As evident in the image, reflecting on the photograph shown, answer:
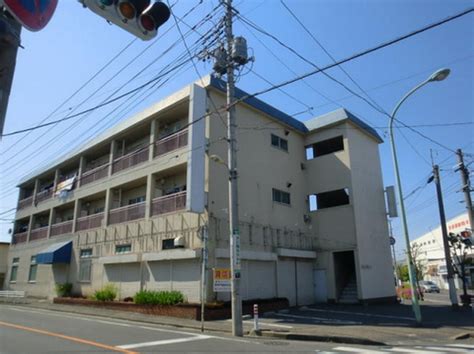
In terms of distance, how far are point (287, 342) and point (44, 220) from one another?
31.9 metres

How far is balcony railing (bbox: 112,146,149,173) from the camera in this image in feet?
77.9

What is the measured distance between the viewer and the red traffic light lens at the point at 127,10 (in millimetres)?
4176

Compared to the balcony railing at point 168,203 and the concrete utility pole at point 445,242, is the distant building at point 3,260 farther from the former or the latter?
the concrete utility pole at point 445,242

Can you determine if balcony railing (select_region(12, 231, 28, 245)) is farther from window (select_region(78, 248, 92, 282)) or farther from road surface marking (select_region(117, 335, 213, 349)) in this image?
road surface marking (select_region(117, 335, 213, 349))

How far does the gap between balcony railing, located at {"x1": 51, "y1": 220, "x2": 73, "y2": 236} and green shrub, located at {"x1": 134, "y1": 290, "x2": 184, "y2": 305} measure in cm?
1244

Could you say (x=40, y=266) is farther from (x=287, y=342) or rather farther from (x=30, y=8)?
(x=30, y=8)

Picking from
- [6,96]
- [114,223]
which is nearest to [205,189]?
[114,223]

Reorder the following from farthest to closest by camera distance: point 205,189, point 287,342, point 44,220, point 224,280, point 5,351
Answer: point 44,220 < point 205,189 < point 224,280 < point 287,342 < point 5,351

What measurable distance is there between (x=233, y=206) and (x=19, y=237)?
101 feet

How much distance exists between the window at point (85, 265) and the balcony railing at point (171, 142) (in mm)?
8994

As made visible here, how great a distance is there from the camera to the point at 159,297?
1852cm

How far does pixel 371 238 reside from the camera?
2619cm

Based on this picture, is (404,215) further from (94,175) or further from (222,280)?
(94,175)

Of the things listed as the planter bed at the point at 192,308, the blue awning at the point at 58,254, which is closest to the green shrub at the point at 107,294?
the planter bed at the point at 192,308
